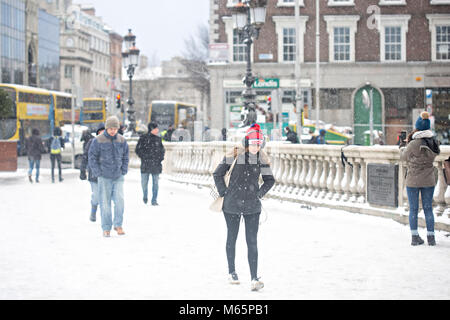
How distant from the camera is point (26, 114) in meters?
46.2

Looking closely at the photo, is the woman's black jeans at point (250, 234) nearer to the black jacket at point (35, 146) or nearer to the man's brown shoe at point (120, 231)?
the man's brown shoe at point (120, 231)

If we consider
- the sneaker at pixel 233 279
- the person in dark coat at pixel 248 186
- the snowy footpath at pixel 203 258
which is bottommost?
the snowy footpath at pixel 203 258

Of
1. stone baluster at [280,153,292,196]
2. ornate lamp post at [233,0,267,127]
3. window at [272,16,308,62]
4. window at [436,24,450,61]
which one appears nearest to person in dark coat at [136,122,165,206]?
stone baluster at [280,153,292,196]

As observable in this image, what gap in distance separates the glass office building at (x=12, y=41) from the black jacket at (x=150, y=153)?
59.1 m

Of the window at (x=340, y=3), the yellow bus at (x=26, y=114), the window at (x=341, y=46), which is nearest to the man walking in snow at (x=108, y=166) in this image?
the window at (x=341, y=46)

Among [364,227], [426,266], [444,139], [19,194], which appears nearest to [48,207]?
[19,194]

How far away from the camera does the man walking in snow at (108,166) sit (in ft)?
38.2

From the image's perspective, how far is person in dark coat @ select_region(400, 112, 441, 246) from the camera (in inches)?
406

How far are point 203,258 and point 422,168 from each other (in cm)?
316

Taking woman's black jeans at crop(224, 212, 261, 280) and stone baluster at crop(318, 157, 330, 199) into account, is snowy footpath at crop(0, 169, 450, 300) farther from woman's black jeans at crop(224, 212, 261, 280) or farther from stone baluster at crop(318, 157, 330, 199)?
stone baluster at crop(318, 157, 330, 199)

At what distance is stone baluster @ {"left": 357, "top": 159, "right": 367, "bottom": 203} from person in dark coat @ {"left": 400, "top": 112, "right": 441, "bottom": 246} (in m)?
3.50

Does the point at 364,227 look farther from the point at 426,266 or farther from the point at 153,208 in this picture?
the point at 153,208

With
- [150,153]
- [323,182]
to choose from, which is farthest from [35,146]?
[323,182]
